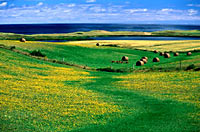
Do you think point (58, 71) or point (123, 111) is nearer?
point (123, 111)

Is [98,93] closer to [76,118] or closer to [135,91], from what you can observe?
[135,91]

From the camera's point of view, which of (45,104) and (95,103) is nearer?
(45,104)

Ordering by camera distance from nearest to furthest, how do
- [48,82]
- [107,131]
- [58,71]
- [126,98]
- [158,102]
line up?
[107,131]
[158,102]
[126,98]
[48,82]
[58,71]

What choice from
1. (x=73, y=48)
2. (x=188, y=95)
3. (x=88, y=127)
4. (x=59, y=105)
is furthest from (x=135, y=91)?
(x=73, y=48)

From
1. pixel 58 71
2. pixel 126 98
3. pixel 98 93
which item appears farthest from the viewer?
pixel 58 71

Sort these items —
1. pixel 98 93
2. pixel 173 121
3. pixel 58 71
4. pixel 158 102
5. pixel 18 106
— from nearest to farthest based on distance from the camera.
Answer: pixel 173 121 → pixel 18 106 → pixel 158 102 → pixel 98 93 → pixel 58 71

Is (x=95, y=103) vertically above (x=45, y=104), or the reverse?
(x=45, y=104)

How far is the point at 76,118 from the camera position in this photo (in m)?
19.9

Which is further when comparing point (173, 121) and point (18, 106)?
point (18, 106)

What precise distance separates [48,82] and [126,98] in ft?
36.3

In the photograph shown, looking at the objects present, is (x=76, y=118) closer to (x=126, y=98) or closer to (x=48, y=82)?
(x=126, y=98)

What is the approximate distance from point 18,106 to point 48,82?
38.5 feet

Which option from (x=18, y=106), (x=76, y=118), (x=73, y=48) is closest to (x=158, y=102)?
(x=76, y=118)

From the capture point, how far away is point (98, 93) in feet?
95.5
